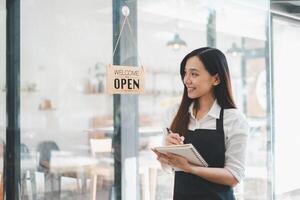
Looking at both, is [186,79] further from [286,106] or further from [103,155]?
[286,106]

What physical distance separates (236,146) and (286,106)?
2727 millimetres

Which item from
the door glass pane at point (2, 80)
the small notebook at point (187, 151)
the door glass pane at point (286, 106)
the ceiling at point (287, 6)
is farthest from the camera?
the door glass pane at point (286, 106)

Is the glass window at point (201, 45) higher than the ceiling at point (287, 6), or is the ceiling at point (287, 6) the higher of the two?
the ceiling at point (287, 6)

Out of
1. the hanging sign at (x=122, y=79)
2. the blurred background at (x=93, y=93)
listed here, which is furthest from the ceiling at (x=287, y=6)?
the hanging sign at (x=122, y=79)

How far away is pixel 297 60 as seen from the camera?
4199 mm

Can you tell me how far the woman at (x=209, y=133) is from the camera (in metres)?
1.62

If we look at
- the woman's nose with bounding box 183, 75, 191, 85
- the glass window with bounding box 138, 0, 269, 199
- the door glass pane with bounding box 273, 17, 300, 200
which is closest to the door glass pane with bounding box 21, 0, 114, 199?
the glass window with bounding box 138, 0, 269, 199

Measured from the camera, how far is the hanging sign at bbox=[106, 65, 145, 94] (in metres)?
2.66

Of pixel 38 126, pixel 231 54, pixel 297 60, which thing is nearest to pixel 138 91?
pixel 38 126

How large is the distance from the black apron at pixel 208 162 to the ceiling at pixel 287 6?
2497 millimetres

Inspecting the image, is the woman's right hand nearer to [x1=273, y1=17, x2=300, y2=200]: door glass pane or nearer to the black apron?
the black apron

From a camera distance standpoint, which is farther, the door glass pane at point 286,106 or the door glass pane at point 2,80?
the door glass pane at point 286,106

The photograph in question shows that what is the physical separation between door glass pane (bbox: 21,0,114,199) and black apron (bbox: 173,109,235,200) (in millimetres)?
1256

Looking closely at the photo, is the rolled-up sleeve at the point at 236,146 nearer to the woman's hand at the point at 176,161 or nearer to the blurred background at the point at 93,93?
the woman's hand at the point at 176,161
